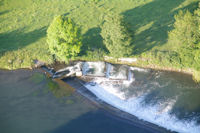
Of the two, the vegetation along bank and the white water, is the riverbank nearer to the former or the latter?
the white water

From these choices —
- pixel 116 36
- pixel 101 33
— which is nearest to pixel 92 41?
pixel 101 33

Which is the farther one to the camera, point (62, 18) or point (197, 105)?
point (62, 18)

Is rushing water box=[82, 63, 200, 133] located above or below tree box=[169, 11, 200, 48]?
below

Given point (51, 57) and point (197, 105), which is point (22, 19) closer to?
point (51, 57)

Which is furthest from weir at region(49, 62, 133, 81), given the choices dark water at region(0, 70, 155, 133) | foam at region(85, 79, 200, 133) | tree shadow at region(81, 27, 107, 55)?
tree shadow at region(81, 27, 107, 55)

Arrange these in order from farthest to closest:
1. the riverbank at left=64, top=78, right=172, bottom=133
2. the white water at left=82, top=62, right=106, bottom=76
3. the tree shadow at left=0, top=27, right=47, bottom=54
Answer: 1. the tree shadow at left=0, top=27, right=47, bottom=54
2. the white water at left=82, top=62, right=106, bottom=76
3. the riverbank at left=64, top=78, right=172, bottom=133

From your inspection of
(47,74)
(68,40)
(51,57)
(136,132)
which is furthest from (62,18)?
(136,132)
